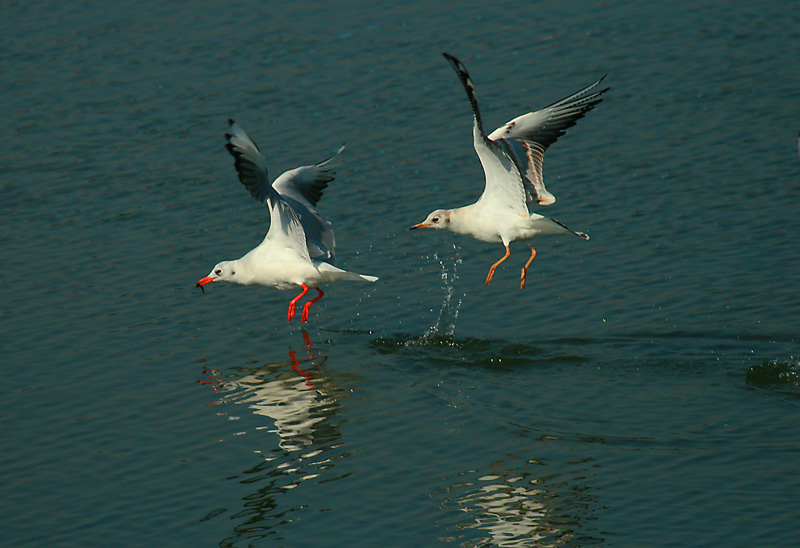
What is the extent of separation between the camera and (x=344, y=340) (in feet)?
41.2

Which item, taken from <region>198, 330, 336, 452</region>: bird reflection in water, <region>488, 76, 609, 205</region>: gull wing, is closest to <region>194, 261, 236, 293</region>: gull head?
<region>198, 330, 336, 452</region>: bird reflection in water

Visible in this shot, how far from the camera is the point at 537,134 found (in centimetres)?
1224

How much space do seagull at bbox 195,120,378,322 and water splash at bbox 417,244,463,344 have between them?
1255mm

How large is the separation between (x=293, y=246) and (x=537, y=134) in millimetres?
3142

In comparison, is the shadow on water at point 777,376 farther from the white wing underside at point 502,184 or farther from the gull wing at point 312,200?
the gull wing at point 312,200

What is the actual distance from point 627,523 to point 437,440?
2.15m

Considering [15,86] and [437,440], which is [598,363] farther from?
[15,86]

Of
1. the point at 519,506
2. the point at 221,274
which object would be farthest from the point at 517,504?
the point at 221,274

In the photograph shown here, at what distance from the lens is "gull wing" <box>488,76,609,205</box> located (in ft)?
39.2

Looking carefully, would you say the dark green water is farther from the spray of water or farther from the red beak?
the red beak

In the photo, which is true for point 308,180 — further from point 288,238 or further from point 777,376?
point 777,376

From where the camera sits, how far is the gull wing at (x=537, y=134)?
12.0m

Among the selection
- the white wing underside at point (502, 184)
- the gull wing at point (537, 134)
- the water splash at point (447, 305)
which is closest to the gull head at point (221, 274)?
the water splash at point (447, 305)

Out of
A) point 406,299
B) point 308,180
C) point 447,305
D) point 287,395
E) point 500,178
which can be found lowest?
point 287,395
